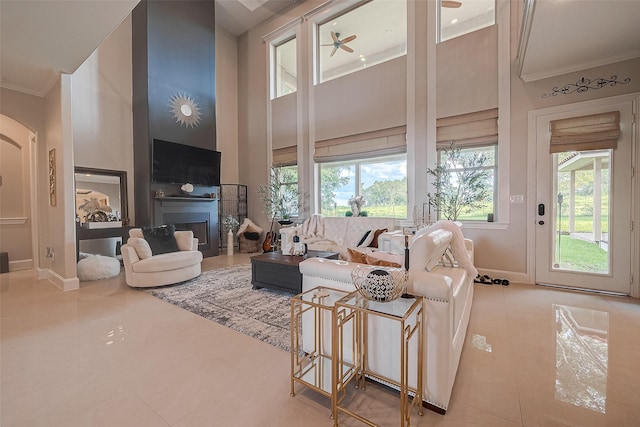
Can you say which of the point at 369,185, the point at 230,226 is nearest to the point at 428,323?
the point at 369,185

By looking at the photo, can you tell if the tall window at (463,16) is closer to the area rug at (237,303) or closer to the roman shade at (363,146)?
the roman shade at (363,146)

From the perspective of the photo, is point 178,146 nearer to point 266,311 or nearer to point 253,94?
point 253,94

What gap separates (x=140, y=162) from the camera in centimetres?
508

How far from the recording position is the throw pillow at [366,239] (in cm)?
420

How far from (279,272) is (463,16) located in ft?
16.1

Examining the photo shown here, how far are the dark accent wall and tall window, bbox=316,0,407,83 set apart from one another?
2610mm

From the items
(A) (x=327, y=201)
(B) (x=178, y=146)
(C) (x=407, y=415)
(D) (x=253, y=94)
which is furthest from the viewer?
(D) (x=253, y=94)

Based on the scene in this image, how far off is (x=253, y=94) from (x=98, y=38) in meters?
4.34

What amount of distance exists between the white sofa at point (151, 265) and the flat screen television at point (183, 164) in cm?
168

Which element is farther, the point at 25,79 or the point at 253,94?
the point at 253,94

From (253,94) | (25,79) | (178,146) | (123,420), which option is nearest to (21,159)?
(25,79)

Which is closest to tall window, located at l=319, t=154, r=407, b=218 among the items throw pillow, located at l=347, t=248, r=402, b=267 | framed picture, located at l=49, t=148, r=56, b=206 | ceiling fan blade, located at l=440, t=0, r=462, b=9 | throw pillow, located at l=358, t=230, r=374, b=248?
throw pillow, located at l=358, t=230, r=374, b=248

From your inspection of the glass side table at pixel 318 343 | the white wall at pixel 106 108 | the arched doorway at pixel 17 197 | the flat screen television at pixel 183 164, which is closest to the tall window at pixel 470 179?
the glass side table at pixel 318 343

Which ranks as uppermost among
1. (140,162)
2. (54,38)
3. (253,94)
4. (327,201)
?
(253,94)
